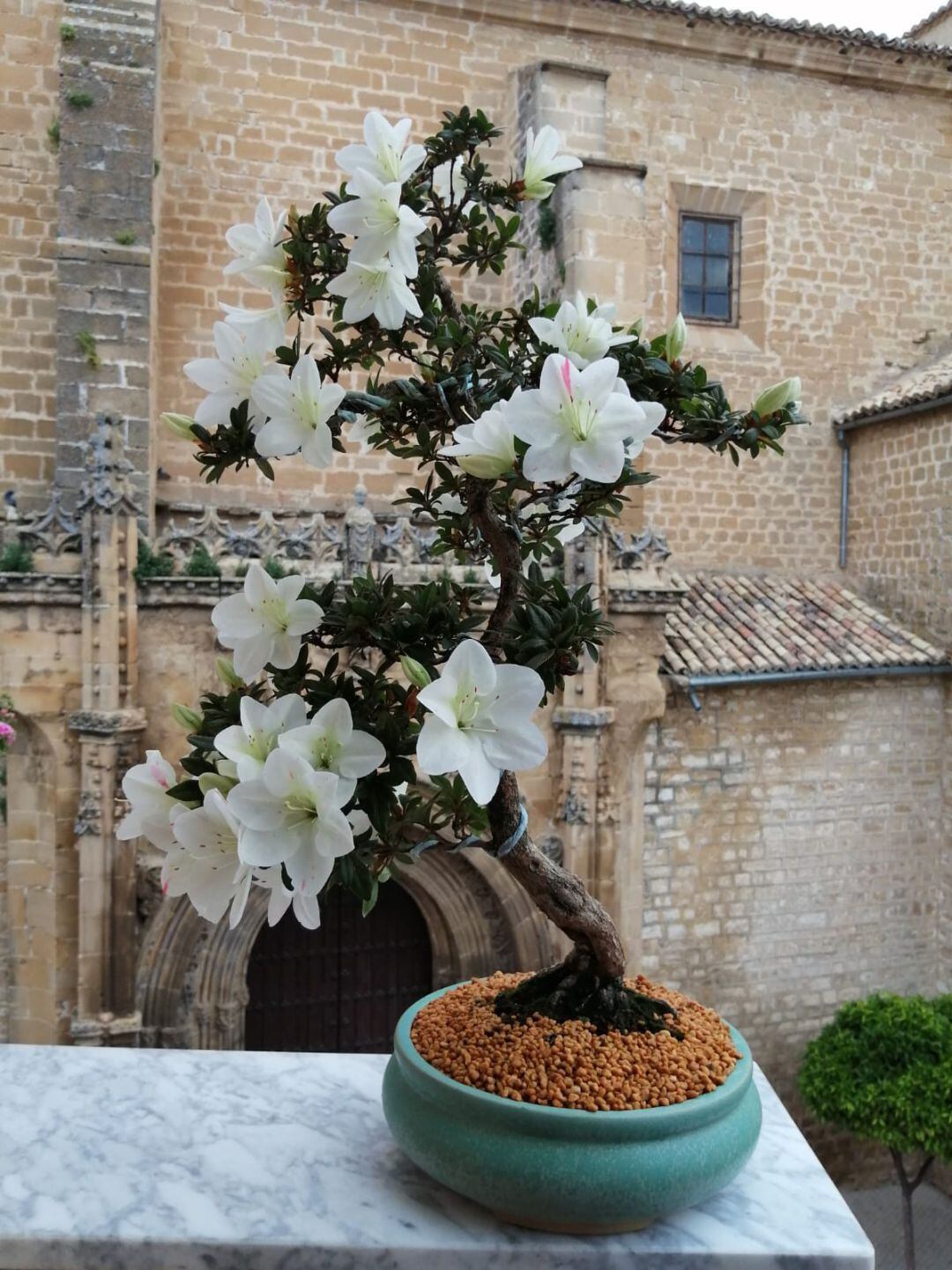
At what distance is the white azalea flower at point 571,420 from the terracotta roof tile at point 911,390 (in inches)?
345

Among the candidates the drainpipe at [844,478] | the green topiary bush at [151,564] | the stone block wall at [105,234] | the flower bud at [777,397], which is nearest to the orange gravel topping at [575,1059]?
the flower bud at [777,397]

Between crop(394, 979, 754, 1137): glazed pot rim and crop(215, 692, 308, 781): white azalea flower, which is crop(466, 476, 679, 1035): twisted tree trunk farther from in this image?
crop(215, 692, 308, 781): white azalea flower

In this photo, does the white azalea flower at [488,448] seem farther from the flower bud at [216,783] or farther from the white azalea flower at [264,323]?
the flower bud at [216,783]

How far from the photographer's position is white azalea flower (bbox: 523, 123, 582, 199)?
82.0 inches

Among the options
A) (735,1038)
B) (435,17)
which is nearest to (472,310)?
(735,1038)

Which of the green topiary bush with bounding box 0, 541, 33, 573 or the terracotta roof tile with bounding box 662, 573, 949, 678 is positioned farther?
the terracotta roof tile with bounding box 662, 573, 949, 678

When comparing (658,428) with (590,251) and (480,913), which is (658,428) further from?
(590,251)

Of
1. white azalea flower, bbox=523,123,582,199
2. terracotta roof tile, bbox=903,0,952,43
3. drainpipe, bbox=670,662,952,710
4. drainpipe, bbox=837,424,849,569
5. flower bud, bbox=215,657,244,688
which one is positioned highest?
terracotta roof tile, bbox=903,0,952,43

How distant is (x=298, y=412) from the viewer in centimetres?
178

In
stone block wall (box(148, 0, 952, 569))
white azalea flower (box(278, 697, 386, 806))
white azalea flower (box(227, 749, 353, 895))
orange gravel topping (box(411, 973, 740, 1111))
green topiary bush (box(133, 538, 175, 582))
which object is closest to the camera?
white azalea flower (box(227, 749, 353, 895))

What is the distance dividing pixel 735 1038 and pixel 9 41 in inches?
362

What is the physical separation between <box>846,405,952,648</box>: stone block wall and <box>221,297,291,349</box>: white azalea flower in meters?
8.82

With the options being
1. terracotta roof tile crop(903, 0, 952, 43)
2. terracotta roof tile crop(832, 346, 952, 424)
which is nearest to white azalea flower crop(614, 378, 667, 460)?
terracotta roof tile crop(832, 346, 952, 424)

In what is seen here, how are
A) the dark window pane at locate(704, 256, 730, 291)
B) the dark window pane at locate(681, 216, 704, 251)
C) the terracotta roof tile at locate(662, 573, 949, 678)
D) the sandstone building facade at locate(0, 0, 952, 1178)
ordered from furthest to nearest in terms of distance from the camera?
the dark window pane at locate(704, 256, 730, 291) → the dark window pane at locate(681, 216, 704, 251) → the terracotta roof tile at locate(662, 573, 949, 678) → the sandstone building facade at locate(0, 0, 952, 1178)
